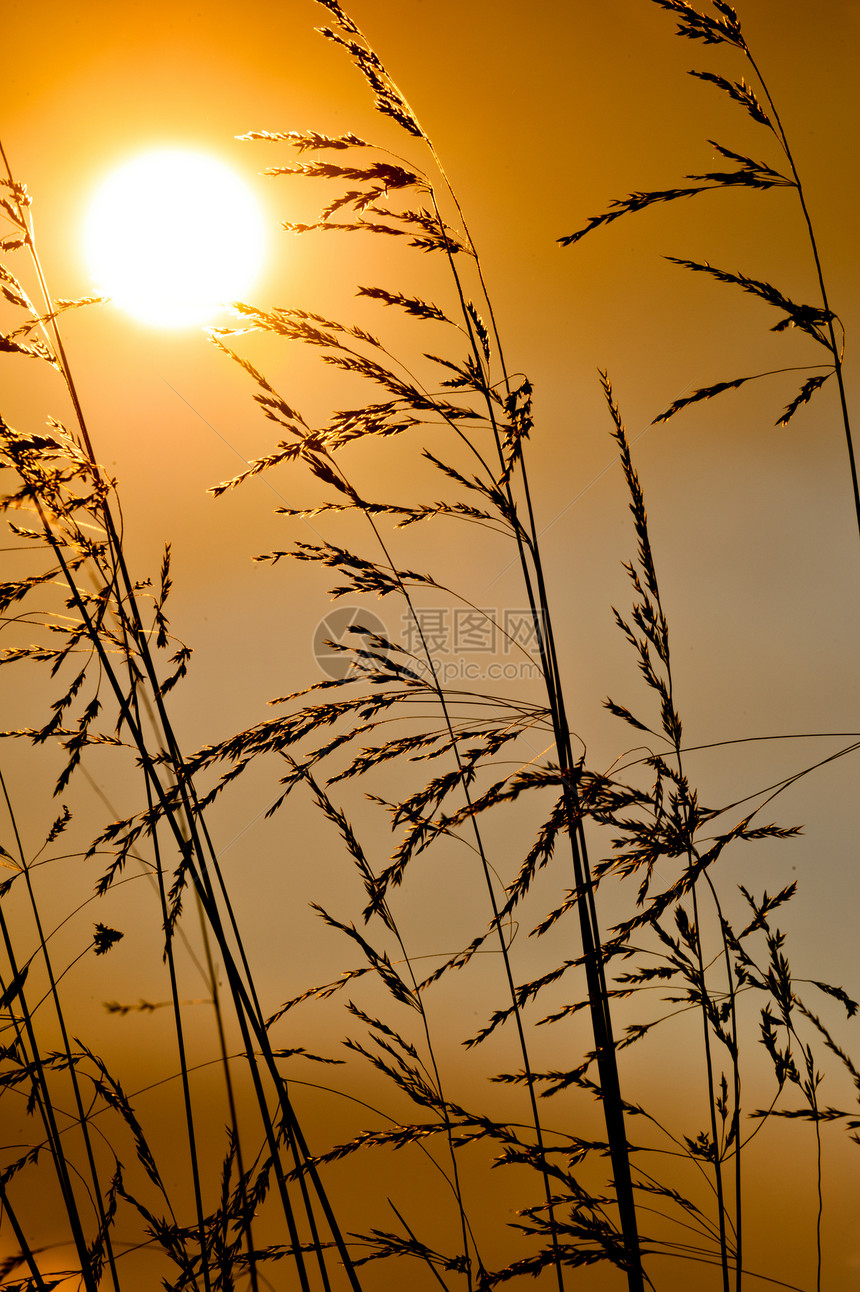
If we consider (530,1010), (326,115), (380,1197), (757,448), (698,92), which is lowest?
(380,1197)

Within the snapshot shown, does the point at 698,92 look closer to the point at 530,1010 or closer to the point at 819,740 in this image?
the point at 819,740

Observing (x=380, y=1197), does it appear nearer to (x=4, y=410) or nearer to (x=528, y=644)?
(x=528, y=644)

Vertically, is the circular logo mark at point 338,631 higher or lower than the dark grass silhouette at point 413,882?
higher

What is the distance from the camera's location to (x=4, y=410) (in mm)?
1453

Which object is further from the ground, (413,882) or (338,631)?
(338,631)

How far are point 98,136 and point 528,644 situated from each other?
1.33 m

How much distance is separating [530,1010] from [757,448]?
45.1 inches

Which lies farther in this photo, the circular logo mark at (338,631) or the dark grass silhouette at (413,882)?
the circular logo mark at (338,631)

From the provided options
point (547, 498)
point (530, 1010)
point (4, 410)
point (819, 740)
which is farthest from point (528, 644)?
point (4, 410)

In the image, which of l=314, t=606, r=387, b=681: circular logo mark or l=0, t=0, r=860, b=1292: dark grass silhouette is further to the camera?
l=314, t=606, r=387, b=681: circular logo mark

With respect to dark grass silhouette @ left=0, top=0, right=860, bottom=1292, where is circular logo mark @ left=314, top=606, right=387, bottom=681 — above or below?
above

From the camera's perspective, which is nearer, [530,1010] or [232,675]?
[530,1010]

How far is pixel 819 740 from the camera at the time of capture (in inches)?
51.1

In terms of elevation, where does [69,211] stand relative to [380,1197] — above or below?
above
